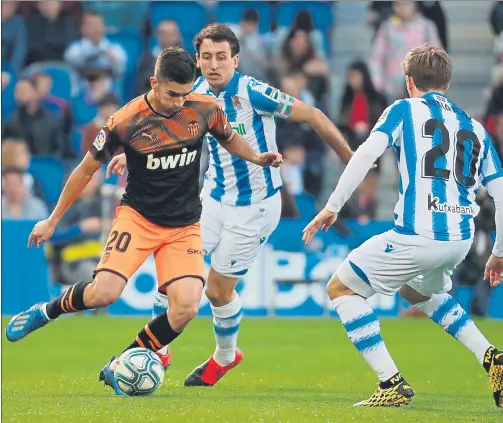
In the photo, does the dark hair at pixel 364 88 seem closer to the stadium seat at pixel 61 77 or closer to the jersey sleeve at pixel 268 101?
the stadium seat at pixel 61 77

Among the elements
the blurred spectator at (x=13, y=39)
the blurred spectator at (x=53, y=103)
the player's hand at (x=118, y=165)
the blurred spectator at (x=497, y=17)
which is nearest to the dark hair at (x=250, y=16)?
the blurred spectator at (x=53, y=103)

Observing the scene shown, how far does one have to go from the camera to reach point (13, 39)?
17031 mm

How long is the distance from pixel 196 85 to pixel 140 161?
1.28 metres

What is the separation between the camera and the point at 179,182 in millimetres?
7230

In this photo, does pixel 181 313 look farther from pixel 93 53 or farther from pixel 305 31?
pixel 93 53

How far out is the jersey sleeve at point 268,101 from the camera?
7957 millimetres

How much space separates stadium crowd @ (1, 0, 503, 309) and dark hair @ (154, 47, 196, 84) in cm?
759

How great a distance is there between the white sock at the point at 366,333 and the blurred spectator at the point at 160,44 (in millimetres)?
→ 9812

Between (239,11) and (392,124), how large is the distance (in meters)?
11.0

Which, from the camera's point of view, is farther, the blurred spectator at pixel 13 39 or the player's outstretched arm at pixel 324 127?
the blurred spectator at pixel 13 39

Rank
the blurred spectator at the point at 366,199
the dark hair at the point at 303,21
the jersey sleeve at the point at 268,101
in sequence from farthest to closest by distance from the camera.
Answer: the dark hair at the point at 303,21 < the blurred spectator at the point at 366,199 < the jersey sleeve at the point at 268,101

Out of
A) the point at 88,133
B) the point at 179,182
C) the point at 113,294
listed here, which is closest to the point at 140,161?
the point at 179,182

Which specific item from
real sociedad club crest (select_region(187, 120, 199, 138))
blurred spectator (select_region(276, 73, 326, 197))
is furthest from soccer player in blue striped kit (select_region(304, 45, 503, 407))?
blurred spectator (select_region(276, 73, 326, 197))

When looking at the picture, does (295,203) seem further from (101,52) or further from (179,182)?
(179,182)
